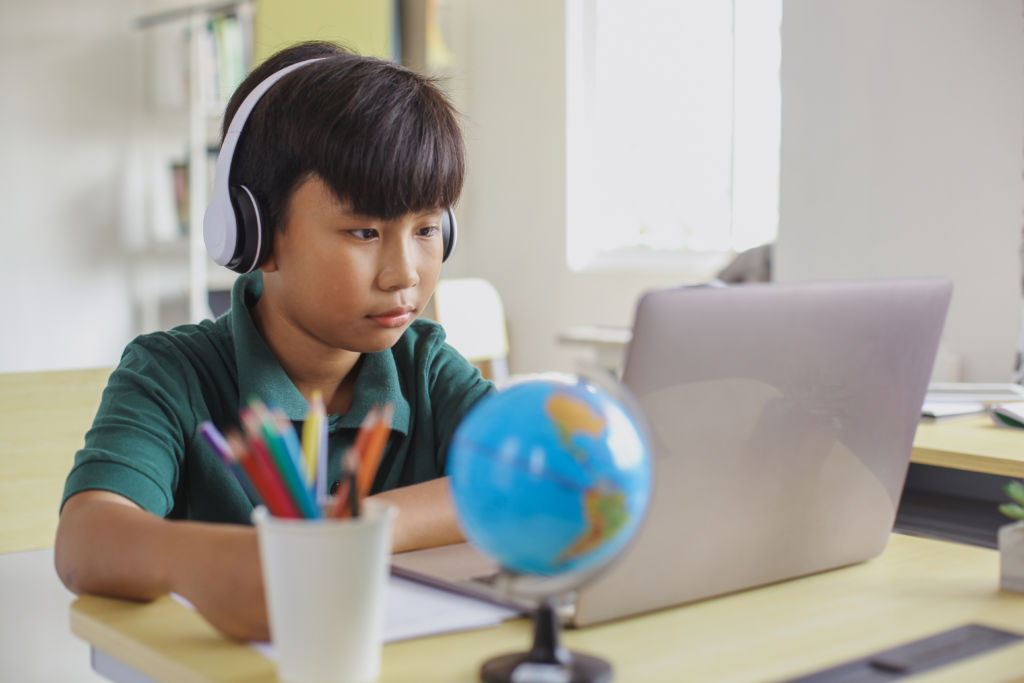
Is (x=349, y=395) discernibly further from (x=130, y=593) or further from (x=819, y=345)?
(x=819, y=345)

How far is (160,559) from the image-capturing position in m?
0.71

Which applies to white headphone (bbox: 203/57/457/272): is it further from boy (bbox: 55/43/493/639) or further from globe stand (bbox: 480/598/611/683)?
globe stand (bbox: 480/598/611/683)

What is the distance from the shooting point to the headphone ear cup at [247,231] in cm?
97

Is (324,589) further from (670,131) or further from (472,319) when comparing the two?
(670,131)

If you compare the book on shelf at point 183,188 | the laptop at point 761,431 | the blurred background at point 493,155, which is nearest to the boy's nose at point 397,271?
the laptop at point 761,431

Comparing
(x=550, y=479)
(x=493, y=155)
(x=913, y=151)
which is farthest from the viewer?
(x=493, y=155)

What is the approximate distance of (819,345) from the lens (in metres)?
0.74

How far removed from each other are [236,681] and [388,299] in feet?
1.37

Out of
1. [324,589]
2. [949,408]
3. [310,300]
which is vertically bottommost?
[949,408]

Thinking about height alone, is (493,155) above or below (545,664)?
above

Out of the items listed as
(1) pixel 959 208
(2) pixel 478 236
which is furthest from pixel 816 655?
(2) pixel 478 236

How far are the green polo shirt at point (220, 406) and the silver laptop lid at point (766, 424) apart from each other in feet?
1.32

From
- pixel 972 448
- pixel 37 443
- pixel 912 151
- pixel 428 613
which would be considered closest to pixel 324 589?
pixel 428 613

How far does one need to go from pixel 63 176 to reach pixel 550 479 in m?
4.49
